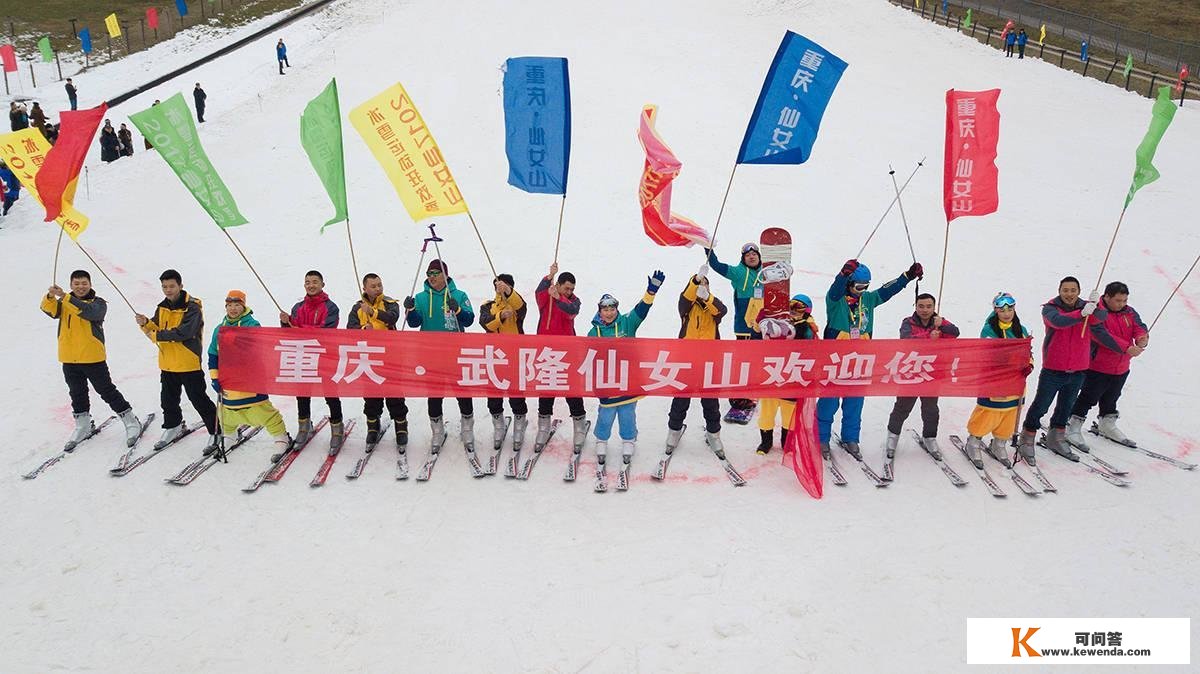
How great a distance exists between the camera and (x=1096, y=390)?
7789 mm

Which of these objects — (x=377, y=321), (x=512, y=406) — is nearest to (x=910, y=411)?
(x=512, y=406)

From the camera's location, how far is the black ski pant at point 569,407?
25.1ft

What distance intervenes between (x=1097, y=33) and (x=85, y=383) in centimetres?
3735

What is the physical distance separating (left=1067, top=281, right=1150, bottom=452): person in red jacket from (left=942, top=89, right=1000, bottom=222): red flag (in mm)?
1407

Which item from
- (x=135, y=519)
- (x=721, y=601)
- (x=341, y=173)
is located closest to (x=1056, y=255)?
(x=721, y=601)

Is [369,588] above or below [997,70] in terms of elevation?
below

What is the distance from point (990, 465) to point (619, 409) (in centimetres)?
355

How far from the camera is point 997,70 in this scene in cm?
2370

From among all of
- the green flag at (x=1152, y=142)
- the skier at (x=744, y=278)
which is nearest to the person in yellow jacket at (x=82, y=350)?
the skier at (x=744, y=278)

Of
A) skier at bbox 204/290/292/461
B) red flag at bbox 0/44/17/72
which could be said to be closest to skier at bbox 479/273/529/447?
skier at bbox 204/290/292/461

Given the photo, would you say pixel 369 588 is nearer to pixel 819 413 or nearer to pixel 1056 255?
pixel 819 413

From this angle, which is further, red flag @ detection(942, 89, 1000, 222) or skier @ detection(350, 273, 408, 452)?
red flag @ detection(942, 89, 1000, 222)

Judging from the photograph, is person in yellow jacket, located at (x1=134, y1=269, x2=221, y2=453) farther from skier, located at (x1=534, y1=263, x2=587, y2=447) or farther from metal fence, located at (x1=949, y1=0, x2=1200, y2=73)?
metal fence, located at (x1=949, y1=0, x2=1200, y2=73)

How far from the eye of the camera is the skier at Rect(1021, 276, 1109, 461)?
7223 mm
